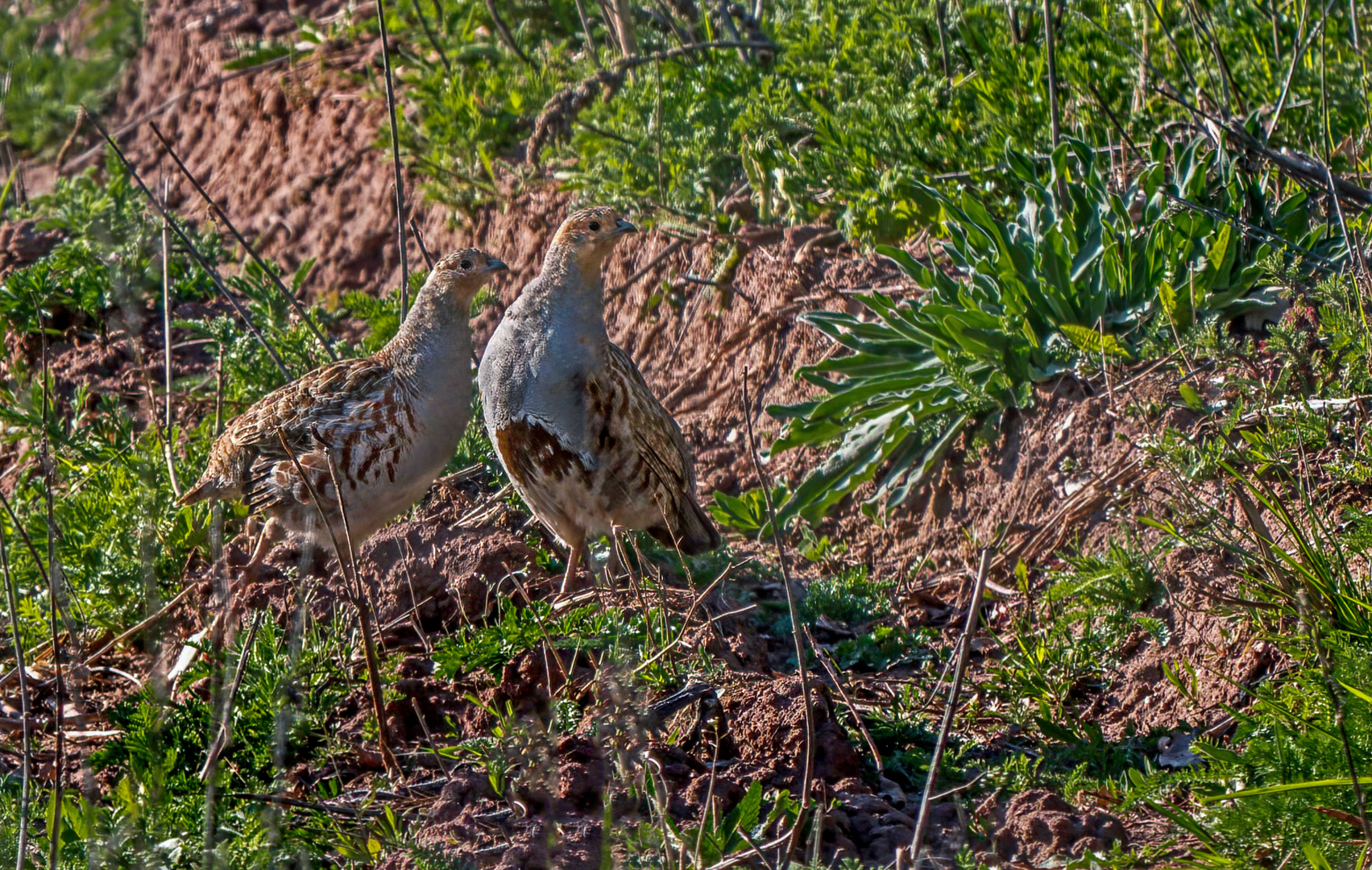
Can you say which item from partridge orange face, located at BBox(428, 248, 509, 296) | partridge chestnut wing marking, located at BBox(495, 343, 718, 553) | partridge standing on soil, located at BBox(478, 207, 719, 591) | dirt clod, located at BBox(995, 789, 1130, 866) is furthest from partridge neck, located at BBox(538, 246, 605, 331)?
dirt clod, located at BBox(995, 789, 1130, 866)

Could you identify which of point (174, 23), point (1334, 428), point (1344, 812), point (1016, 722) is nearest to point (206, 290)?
point (174, 23)

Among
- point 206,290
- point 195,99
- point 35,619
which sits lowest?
point 35,619

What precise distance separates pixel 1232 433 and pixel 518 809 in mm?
2664

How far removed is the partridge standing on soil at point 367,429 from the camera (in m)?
4.97

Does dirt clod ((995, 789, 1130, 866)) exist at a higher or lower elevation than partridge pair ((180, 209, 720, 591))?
lower

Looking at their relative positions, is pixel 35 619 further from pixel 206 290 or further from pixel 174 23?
pixel 174 23

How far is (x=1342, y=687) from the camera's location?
3.23 meters

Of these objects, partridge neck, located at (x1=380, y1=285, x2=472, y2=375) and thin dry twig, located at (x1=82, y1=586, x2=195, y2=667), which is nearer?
thin dry twig, located at (x1=82, y1=586, x2=195, y2=667)

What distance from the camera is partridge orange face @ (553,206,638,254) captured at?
15.8 ft

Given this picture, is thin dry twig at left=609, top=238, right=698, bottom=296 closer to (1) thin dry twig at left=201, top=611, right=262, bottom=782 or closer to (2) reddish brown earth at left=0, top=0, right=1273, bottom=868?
(2) reddish brown earth at left=0, top=0, right=1273, bottom=868

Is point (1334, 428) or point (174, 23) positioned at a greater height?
point (174, 23)

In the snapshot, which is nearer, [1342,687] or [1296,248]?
[1342,687]

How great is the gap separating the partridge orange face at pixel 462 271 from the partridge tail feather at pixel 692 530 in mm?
1135

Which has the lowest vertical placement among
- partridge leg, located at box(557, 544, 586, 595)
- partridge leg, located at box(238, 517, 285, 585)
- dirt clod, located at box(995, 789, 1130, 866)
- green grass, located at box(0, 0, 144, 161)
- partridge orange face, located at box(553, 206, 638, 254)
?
dirt clod, located at box(995, 789, 1130, 866)
